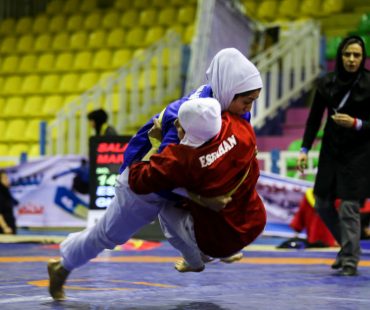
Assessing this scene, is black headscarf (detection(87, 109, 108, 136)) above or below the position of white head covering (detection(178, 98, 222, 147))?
below

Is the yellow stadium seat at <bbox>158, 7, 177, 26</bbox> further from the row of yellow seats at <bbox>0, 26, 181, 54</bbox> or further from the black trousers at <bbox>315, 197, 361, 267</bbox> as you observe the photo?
the black trousers at <bbox>315, 197, 361, 267</bbox>

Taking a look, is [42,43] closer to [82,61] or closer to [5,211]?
[82,61]

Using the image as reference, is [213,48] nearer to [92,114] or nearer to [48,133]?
[48,133]

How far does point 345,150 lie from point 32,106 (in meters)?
8.86

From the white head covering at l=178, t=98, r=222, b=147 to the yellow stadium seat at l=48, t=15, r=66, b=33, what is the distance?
11868 mm

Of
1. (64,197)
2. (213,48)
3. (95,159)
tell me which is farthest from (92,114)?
(213,48)

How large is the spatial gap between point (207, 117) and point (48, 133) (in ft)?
26.9

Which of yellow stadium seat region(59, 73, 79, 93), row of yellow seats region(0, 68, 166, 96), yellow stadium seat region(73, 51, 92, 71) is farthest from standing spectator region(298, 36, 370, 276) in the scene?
yellow stadium seat region(73, 51, 92, 71)

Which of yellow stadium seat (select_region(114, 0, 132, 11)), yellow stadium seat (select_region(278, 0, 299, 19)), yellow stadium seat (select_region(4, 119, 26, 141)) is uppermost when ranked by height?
yellow stadium seat (select_region(278, 0, 299, 19))

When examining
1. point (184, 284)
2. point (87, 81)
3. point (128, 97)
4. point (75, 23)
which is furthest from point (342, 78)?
point (75, 23)

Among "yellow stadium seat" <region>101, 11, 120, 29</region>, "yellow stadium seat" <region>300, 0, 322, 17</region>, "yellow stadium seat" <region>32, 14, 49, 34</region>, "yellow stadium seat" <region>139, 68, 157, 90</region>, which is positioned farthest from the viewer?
"yellow stadium seat" <region>32, 14, 49, 34</region>

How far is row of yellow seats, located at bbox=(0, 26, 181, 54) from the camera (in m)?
13.5

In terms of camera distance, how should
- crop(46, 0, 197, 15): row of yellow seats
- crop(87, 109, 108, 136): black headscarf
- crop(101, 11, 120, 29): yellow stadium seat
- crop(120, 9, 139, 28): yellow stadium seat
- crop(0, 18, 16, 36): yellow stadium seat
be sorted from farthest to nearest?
crop(0, 18, 16, 36): yellow stadium seat, crop(101, 11, 120, 29): yellow stadium seat, crop(46, 0, 197, 15): row of yellow seats, crop(120, 9, 139, 28): yellow stadium seat, crop(87, 109, 108, 136): black headscarf

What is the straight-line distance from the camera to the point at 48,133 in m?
11.2
